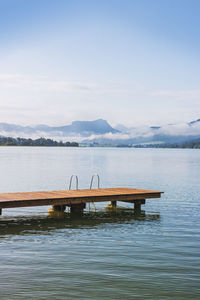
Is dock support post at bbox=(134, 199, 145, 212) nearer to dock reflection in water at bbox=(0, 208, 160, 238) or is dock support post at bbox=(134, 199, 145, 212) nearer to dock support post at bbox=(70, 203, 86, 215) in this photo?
dock reflection in water at bbox=(0, 208, 160, 238)

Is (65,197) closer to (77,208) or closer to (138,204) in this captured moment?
(77,208)

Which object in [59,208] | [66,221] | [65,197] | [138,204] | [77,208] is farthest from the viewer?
[138,204]

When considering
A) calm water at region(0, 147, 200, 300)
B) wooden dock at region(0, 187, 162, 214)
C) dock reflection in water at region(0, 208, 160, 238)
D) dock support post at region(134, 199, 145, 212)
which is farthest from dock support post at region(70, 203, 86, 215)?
dock support post at region(134, 199, 145, 212)

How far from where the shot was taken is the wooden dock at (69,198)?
57.5 feet

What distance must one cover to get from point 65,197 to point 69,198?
0.72 feet

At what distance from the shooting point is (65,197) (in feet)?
62.3

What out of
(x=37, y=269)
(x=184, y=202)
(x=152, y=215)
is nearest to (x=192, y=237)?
(x=152, y=215)

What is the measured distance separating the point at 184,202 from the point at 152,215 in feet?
17.9

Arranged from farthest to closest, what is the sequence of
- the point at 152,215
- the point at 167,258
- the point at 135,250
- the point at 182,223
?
the point at 152,215 → the point at 182,223 → the point at 135,250 → the point at 167,258

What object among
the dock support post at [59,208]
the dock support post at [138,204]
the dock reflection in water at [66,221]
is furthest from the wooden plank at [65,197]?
the dock reflection in water at [66,221]

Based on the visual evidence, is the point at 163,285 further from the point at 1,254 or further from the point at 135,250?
the point at 1,254

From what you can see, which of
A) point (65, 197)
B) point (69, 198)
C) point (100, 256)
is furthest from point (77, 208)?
point (100, 256)

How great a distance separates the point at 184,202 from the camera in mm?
24953

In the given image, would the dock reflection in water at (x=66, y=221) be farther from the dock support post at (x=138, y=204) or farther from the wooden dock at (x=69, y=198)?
the wooden dock at (x=69, y=198)
